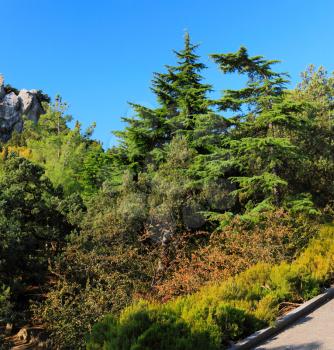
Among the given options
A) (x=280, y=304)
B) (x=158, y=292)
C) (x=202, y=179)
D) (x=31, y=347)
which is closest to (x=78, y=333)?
(x=158, y=292)

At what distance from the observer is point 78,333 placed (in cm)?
926

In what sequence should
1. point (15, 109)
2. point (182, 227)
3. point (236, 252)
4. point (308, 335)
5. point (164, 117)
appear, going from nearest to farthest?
point (308, 335), point (236, 252), point (182, 227), point (164, 117), point (15, 109)

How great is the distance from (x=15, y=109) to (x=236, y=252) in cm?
5834

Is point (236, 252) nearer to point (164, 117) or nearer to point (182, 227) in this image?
point (182, 227)

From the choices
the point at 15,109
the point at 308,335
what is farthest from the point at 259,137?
the point at 15,109

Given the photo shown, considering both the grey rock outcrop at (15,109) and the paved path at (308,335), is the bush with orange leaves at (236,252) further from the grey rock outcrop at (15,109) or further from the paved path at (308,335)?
the grey rock outcrop at (15,109)

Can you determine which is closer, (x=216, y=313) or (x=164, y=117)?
(x=216, y=313)

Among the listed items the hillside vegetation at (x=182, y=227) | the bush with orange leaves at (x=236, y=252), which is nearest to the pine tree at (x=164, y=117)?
the hillside vegetation at (x=182, y=227)

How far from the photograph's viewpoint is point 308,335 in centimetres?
721

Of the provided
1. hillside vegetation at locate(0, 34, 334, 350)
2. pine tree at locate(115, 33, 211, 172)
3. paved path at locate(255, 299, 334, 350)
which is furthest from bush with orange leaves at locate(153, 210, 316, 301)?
pine tree at locate(115, 33, 211, 172)

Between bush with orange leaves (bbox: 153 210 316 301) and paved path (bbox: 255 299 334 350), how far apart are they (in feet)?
9.53

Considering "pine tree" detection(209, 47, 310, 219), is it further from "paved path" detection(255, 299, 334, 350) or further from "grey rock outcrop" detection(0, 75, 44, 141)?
"grey rock outcrop" detection(0, 75, 44, 141)

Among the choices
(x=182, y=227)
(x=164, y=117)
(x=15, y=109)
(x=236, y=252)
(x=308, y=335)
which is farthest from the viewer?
(x=15, y=109)

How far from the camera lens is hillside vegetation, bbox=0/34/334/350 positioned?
8141 mm
